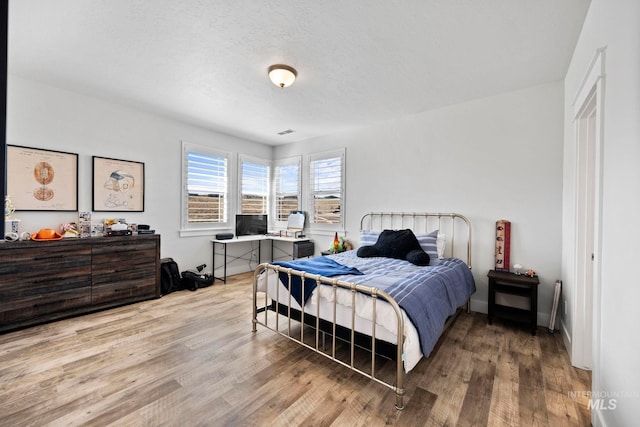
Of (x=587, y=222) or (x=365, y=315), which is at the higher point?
(x=587, y=222)

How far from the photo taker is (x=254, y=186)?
18.1 ft

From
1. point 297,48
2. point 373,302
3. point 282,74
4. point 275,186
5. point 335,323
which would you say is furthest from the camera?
point 275,186

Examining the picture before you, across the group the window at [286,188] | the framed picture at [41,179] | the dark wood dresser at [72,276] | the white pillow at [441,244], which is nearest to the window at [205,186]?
the dark wood dresser at [72,276]

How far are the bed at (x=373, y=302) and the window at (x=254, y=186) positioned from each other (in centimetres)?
268

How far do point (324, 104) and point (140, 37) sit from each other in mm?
2058

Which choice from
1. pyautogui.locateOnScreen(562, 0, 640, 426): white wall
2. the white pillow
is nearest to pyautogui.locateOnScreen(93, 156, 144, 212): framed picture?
the white pillow

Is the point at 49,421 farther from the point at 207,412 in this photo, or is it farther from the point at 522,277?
the point at 522,277

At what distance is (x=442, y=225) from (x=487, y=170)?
865 mm

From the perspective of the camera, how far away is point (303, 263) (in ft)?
8.94

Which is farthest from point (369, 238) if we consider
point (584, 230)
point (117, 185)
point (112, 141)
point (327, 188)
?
point (112, 141)

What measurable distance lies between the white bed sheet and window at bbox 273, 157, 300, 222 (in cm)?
316

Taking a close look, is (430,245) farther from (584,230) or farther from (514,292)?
(584,230)

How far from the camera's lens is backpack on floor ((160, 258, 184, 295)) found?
3.91 m

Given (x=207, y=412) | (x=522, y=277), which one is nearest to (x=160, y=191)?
(x=207, y=412)
